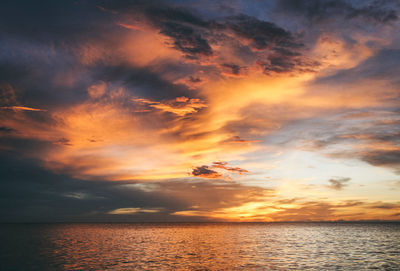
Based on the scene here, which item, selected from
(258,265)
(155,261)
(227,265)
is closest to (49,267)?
(155,261)

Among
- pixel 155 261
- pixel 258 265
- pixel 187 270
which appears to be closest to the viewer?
pixel 187 270

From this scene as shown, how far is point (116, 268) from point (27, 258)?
18103mm

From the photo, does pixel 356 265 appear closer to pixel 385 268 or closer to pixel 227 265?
pixel 385 268

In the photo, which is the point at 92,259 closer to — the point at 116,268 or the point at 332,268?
the point at 116,268

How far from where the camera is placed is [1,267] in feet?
129

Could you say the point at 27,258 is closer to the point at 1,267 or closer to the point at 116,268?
the point at 1,267

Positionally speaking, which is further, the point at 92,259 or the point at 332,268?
the point at 92,259

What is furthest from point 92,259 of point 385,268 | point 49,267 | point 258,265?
point 385,268

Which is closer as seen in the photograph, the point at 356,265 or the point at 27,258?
the point at 356,265

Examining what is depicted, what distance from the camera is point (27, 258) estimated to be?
153 ft

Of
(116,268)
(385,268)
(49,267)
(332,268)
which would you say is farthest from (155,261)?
(385,268)

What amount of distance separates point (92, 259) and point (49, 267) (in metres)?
7.71

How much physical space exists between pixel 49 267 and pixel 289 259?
111 feet

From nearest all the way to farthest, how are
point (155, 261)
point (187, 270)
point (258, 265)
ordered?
point (187, 270), point (258, 265), point (155, 261)
